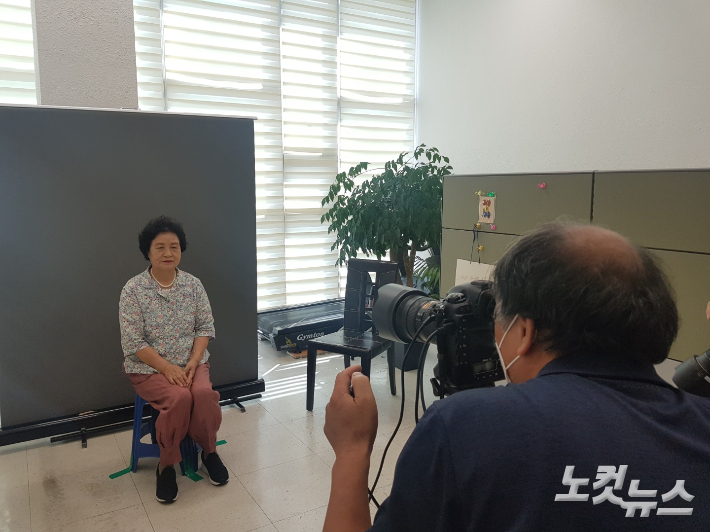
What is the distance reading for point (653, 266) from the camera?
2.74ft

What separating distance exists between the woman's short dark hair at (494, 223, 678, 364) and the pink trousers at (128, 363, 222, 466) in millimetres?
1953

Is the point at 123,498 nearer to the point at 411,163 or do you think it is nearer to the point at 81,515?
the point at 81,515

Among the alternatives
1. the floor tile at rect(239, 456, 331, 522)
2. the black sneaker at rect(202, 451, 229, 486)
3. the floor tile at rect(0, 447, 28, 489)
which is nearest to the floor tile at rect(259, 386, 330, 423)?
the floor tile at rect(239, 456, 331, 522)

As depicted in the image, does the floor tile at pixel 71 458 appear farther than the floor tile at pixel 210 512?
Yes

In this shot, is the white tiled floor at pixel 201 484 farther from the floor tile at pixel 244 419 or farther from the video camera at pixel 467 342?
the video camera at pixel 467 342

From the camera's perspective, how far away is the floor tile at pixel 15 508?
2.17 m

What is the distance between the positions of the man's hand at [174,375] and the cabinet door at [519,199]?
1798 mm

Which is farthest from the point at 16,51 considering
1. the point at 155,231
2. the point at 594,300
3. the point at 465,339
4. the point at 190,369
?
the point at 594,300

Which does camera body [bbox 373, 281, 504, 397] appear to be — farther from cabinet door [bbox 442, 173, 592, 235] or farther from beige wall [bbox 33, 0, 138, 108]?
beige wall [bbox 33, 0, 138, 108]

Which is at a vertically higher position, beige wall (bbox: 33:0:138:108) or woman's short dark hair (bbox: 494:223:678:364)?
beige wall (bbox: 33:0:138:108)

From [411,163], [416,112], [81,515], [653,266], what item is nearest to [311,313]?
[411,163]

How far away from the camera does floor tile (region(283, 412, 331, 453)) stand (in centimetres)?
285

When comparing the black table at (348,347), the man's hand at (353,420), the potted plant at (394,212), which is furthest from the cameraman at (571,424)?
the potted plant at (394,212)

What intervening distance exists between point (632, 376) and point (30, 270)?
2.77 metres
